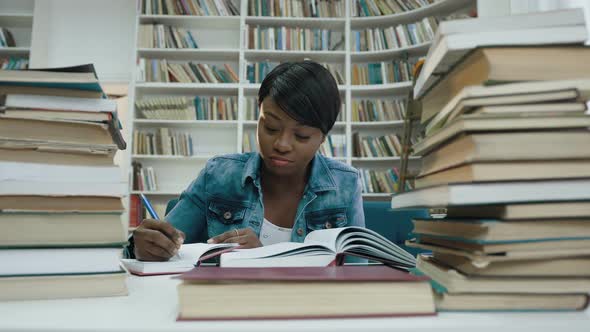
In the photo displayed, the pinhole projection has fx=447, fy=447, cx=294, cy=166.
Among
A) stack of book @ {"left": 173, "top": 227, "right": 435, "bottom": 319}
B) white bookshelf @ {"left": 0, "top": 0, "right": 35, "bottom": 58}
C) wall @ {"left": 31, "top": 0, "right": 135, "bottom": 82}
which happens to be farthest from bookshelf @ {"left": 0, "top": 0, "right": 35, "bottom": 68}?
stack of book @ {"left": 173, "top": 227, "right": 435, "bottom": 319}

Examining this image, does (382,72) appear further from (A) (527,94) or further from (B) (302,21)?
(A) (527,94)

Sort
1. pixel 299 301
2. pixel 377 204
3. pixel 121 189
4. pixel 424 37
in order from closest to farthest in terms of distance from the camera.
A: pixel 299 301 < pixel 121 189 < pixel 377 204 < pixel 424 37

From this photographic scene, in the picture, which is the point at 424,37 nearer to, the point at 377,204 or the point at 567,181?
the point at 377,204

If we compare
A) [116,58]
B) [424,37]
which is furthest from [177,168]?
[424,37]

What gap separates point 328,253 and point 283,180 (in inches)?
31.8

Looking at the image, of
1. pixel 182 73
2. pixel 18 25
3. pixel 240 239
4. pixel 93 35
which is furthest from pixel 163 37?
pixel 240 239

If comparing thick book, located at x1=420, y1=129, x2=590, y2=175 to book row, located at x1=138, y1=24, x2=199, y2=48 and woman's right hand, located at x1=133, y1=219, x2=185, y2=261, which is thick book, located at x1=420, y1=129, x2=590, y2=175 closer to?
woman's right hand, located at x1=133, y1=219, x2=185, y2=261

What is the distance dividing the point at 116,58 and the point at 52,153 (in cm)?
418

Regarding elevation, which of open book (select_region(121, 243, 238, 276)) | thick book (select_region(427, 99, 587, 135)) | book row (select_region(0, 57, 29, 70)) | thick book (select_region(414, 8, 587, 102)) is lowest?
open book (select_region(121, 243, 238, 276))

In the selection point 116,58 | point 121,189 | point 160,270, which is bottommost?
point 160,270

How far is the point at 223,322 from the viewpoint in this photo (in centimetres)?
43

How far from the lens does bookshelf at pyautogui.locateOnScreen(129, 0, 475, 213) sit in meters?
3.86

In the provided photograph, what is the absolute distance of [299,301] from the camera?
17.5 inches

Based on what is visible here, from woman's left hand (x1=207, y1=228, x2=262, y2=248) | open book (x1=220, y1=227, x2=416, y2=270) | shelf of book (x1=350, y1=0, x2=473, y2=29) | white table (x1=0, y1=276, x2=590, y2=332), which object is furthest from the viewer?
shelf of book (x1=350, y1=0, x2=473, y2=29)
